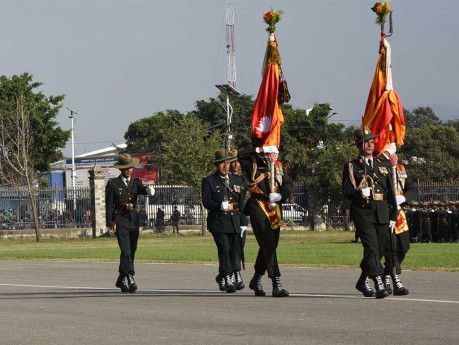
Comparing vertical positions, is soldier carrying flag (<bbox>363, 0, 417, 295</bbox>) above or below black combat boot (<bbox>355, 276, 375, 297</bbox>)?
above

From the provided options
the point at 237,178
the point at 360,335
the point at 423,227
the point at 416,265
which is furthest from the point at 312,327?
the point at 423,227

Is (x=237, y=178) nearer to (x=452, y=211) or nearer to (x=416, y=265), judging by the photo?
(x=416, y=265)

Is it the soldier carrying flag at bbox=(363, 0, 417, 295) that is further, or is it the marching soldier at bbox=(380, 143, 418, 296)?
the soldier carrying flag at bbox=(363, 0, 417, 295)

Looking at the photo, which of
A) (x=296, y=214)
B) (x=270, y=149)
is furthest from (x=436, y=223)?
(x=270, y=149)

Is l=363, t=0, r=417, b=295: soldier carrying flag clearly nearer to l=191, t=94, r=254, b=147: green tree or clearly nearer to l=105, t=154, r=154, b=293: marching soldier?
l=105, t=154, r=154, b=293: marching soldier

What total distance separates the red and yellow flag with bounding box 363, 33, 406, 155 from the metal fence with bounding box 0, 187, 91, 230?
1548 inches

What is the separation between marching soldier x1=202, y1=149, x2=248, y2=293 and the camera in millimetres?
16000

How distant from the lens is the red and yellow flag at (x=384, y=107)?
1638cm

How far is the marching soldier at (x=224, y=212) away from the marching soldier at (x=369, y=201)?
2202 mm

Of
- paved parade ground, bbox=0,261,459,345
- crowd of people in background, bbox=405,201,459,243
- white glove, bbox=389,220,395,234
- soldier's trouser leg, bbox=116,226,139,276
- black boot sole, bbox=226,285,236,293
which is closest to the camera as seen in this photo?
paved parade ground, bbox=0,261,459,345

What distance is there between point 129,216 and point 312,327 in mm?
6123

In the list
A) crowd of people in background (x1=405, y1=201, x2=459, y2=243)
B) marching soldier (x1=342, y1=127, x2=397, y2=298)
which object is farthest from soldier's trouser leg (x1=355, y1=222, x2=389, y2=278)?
crowd of people in background (x1=405, y1=201, x2=459, y2=243)

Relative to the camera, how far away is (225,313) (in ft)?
42.1

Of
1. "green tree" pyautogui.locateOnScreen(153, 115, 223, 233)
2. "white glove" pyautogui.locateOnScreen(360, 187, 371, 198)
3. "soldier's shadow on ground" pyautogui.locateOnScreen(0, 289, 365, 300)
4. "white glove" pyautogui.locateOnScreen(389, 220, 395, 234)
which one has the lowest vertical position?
"soldier's shadow on ground" pyautogui.locateOnScreen(0, 289, 365, 300)
